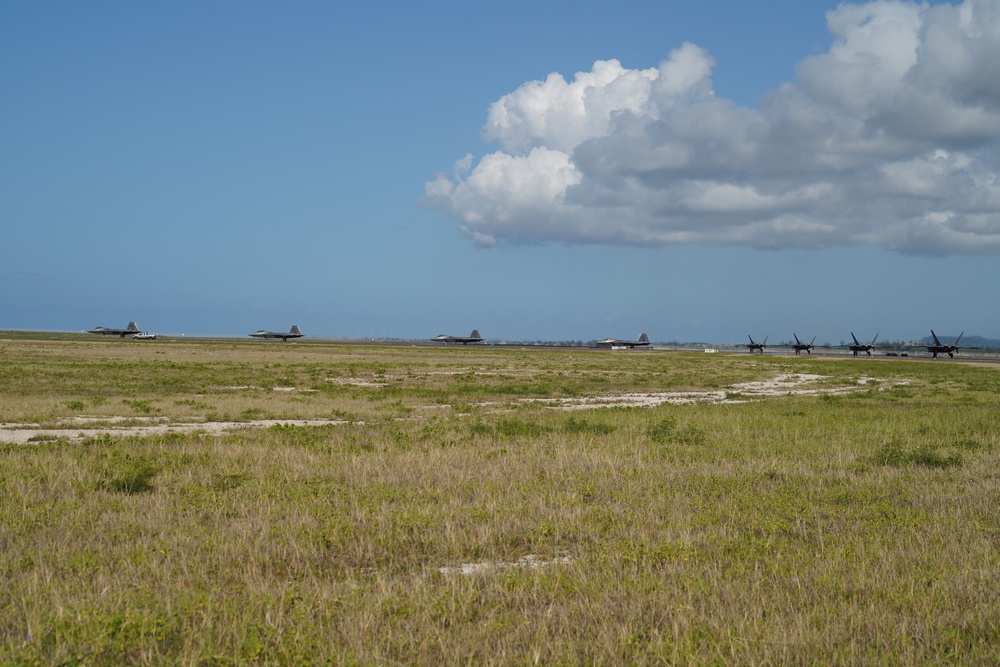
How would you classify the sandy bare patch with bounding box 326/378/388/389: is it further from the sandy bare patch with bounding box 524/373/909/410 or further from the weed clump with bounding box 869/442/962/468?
the weed clump with bounding box 869/442/962/468

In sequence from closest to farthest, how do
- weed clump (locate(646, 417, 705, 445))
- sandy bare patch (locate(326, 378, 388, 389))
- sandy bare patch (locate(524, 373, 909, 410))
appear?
weed clump (locate(646, 417, 705, 445)), sandy bare patch (locate(524, 373, 909, 410)), sandy bare patch (locate(326, 378, 388, 389))

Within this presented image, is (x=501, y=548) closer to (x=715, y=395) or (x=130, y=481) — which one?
(x=130, y=481)

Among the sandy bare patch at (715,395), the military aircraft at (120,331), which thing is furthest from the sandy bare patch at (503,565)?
the military aircraft at (120,331)

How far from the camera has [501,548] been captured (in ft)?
30.8

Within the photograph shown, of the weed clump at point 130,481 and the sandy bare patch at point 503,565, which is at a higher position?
the weed clump at point 130,481

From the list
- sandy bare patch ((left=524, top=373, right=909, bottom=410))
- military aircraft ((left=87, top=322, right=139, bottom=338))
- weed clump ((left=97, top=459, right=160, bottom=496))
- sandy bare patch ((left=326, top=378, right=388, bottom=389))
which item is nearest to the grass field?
weed clump ((left=97, top=459, right=160, bottom=496))

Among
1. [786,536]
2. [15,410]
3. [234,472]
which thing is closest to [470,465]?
[234,472]

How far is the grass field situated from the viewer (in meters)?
6.34

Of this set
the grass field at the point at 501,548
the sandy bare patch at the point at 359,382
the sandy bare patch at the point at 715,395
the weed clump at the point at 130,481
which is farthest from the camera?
the sandy bare patch at the point at 359,382

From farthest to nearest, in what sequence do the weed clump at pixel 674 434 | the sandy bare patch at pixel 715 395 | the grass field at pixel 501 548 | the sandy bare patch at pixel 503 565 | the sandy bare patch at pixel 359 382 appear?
the sandy bare patch at pixel 359 382 → the sandy bare patch at pixel 715 395 → the weed clump at pixel 674 434 → the sandy bare patch at pixel 503 565 → the grass field at pixel 501 548

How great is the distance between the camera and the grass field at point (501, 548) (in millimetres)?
6340

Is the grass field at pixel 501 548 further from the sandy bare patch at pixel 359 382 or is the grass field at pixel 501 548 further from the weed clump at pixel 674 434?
the sandy bare patch at pixel 359 382

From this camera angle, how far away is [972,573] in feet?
26.2

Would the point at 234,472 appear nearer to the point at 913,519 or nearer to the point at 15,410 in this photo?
the point at 913,519
